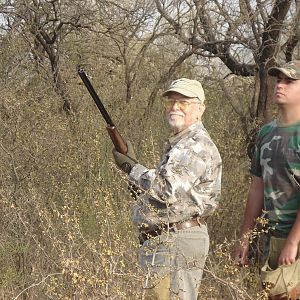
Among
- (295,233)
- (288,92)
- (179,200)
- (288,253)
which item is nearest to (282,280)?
(288,253)

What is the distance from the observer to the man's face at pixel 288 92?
3148 mm

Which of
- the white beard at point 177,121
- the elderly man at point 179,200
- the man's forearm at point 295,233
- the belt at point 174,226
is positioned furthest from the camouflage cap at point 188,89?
the man's forearm at point 295,233

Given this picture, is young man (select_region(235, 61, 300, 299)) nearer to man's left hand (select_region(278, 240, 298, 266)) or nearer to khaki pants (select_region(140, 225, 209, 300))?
man's left hand (select_region(278, 240, 298, 266))

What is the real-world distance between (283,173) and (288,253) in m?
0.37

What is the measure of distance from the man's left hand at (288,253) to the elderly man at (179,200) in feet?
1.21

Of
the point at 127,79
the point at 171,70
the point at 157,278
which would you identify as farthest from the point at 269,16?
the point at 157,278

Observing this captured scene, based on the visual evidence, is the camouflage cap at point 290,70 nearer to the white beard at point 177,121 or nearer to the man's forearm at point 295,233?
the white beard at point 177,121

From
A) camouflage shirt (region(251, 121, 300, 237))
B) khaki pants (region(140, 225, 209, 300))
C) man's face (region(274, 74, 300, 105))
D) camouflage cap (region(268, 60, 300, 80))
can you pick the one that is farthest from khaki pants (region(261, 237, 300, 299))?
camouflage cap (region(268, 60, 300, 80))

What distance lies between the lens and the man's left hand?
9.94ft

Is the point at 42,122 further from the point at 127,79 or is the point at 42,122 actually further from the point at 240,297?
the point at 240,297

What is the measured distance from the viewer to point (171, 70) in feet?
23.3

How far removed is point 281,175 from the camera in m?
3.12

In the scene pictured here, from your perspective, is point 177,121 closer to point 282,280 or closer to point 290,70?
point 290,70

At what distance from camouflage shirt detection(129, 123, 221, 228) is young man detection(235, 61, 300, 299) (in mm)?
256
